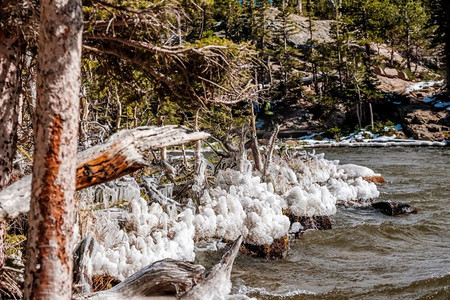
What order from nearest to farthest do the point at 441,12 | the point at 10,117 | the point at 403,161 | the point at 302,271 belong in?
the point at 10,117, the point at 302,271, the point at 403,161, the point at 441,12

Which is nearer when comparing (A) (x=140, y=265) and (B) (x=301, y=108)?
(A) (x=140, y=265)

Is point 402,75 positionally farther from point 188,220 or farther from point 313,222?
point 188,220

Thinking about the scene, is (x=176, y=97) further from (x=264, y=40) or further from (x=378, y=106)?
(x=264, y=40)

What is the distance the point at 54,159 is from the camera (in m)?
3.18

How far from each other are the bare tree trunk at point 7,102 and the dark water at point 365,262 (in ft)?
12.1

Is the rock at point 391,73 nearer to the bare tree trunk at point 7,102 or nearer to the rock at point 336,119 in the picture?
the rock at point 336,119

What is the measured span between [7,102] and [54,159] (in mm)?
1560

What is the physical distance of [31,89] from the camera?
7785 millimetres

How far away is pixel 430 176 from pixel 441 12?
86.8 feet

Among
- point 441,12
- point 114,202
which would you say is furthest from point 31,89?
point 441,12

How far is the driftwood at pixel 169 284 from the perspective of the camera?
470 centimetres

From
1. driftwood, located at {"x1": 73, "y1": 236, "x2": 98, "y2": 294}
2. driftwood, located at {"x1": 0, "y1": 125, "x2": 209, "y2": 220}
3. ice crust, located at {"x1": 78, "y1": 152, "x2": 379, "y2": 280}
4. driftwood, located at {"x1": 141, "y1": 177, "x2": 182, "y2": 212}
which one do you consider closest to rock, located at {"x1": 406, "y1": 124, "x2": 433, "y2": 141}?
ice crust, located at {"x1": 78, "y1": 152, "x2": 379, "y2": 280}

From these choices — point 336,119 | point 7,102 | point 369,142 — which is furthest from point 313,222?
point 336,119

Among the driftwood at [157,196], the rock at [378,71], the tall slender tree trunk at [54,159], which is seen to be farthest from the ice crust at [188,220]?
the rock at [378,71]
